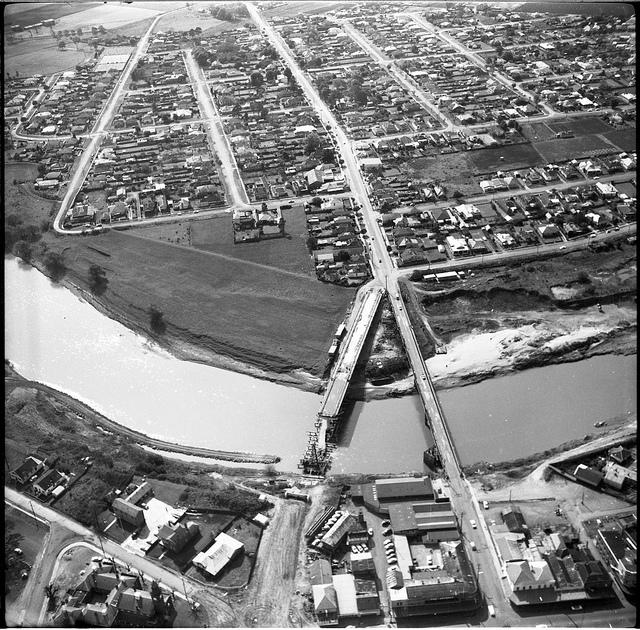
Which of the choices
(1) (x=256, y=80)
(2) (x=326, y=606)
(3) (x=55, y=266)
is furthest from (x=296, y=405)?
(1) (x=256, y=80)

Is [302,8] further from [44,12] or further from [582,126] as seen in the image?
[582,126]

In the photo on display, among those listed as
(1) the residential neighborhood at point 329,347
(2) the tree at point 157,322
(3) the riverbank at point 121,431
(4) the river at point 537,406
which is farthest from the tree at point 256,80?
(4) the river at point 537,406

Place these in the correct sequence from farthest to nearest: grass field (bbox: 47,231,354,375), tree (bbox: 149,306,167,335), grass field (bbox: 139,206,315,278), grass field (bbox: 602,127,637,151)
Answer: grass field (bbox: 602,127,637,151) → grass field (bbox: 139,206,315,278) → tree (bbox: 149,306,167,335) → grass field (bbox: 47,231,354,375)

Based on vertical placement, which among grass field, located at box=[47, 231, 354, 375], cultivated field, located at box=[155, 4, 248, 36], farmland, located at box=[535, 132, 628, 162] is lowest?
farmland, located at box=[535, 132, 628, 162]

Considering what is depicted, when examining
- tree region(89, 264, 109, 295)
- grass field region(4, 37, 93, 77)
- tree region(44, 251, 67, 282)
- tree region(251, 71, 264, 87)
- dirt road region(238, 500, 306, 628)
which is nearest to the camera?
dirt road region(238, 500, 306, 628)

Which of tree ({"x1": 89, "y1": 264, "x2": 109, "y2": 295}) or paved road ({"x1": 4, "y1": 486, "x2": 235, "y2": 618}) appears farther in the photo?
tree ({"x1": 89, "y1": 264, "x2": 109, "y2": 295})

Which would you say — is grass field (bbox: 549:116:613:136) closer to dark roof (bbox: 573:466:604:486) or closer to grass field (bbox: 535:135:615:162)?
grass field (bbox: 535:135:615:162)

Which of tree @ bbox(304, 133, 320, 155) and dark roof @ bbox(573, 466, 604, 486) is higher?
dark roof @ bbox(573, 466, 604, 486)

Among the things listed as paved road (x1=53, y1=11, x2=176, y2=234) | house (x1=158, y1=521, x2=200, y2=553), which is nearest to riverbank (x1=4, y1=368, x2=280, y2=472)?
house (x1=158, y1=521, x2=200, y2=553)
